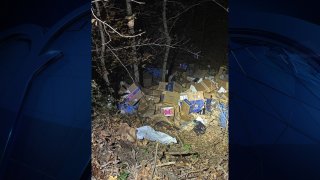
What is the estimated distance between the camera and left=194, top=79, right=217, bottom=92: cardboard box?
297cm

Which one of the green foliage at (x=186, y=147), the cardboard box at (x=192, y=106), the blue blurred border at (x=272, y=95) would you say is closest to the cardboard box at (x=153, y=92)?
the cardboard box at (x=192, y=106)

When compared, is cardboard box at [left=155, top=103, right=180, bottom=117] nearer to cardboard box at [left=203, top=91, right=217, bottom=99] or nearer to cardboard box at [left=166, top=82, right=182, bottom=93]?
cardboard box at [left=166, top=82, right=182, bottom=93]

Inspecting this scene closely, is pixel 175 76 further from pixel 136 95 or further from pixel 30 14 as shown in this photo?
pixel 30 14

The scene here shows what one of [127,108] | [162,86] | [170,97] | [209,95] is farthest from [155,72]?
[209,95]

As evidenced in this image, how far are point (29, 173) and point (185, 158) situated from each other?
1230 millimetres

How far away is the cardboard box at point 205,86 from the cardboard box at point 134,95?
0.47 m

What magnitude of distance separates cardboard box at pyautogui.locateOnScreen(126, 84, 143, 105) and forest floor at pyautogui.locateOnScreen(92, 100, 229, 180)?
13 centimetres

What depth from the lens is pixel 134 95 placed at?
3031mm

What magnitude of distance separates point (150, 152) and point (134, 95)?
1.61 ft

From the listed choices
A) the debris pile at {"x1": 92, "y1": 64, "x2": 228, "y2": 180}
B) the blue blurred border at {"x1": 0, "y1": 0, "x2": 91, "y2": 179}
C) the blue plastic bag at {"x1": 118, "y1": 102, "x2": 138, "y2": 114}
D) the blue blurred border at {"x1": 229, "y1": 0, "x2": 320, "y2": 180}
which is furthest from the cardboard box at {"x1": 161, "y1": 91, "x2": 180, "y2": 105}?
the blue blurred border at {"x1": 0, "y1": 0, "x2": 91, "y2": 179}

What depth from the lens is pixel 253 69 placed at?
2.61m

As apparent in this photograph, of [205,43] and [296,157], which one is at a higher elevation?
[205,43]

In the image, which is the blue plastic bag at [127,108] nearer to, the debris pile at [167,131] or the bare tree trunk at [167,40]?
the debris pile at [167,131]

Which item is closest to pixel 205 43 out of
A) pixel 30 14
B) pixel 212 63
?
pixel 212 63
